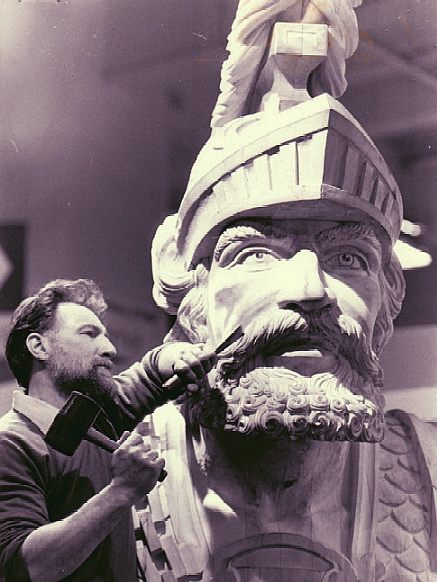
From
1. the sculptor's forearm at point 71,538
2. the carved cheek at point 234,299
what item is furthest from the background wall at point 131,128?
the sculptor's forearm at point 71,538

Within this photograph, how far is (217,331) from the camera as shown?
2.99 meters

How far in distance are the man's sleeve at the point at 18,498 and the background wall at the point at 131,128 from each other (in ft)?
1.12

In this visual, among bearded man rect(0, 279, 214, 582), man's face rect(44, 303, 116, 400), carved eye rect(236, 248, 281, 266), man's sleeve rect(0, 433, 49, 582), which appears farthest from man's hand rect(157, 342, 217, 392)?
man's sleeve rect(0, 433, 49, 582)

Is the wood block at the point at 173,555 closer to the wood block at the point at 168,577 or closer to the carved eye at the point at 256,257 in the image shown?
the wood block at the point at 168,577

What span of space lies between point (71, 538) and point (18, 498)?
14cm

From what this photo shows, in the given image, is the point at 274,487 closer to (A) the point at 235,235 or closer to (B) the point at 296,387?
(B) the point at 296,387

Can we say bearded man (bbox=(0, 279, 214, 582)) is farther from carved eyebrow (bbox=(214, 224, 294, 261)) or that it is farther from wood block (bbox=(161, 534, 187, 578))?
carved eyebrow (bbox=(214, 224, 294, 261))

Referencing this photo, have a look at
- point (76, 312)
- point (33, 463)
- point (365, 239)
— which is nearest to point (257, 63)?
point (365, 239)

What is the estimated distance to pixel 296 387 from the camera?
2.86 m

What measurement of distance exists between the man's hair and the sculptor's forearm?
1.11 ft

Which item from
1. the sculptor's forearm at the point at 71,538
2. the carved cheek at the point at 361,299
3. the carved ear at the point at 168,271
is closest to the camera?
the sculptor's forearm at the point at 71,538

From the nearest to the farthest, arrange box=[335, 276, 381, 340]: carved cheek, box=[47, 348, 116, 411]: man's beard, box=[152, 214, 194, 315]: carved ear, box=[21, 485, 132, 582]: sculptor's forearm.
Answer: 1. box=[21, 485, 132, 582]: sculptor's forearm
2. box=[47, 348, 116, 411]: man's beard
3. box=[335, 276, 381, 340]: carved cheek
4. box=[152, 214, 194, 315]: carved ear

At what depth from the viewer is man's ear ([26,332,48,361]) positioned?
287 cm

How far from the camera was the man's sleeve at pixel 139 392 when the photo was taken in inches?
113
